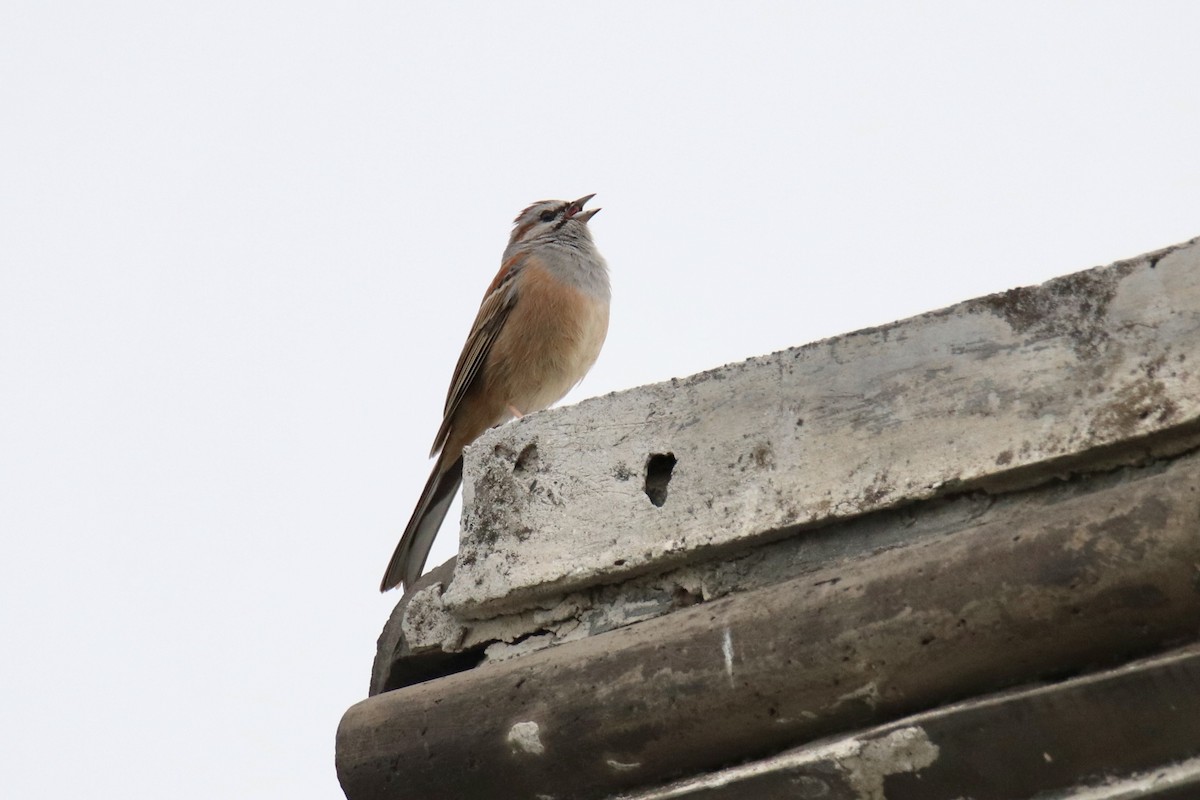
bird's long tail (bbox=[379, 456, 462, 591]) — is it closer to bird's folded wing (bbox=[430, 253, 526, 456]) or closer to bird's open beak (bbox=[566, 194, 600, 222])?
bird's folded wing (bbox=[430, 253, 526, 456])

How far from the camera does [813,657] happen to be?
7.82ft

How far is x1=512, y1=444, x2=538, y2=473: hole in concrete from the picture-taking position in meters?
3.05

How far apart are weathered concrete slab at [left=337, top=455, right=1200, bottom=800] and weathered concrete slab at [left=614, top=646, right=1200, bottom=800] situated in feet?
0.21

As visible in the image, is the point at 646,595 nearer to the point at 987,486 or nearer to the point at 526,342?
the point at 987,486

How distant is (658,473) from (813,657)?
651mm

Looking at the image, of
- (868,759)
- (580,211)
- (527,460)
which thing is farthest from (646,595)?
(580,211)

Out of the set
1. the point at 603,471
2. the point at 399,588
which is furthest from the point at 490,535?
the point at 399,588

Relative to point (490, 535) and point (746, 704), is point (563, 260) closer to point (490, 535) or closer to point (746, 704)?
point (490, 535)

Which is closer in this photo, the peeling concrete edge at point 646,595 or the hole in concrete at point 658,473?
the peeling concrete edge at point 646,595

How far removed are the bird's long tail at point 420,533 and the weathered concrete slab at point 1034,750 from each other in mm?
2603

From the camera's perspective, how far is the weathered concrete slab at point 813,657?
85.8 inches

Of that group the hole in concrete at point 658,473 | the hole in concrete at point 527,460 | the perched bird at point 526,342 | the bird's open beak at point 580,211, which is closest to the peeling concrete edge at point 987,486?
the hole in concrete at point 658,473

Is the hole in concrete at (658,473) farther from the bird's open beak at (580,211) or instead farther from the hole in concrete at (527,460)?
the bird's open beak at (580,211)

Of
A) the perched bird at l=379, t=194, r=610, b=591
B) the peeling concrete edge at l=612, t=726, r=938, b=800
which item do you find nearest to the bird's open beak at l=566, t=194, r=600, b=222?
the perched bird at l=379, t=194, r=610, b=591
